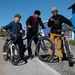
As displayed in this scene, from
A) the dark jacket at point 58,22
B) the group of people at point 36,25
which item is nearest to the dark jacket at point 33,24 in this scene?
the group of people at point 36,25

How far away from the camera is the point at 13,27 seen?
10.3 m

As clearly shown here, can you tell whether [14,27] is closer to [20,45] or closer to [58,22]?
[20,45]

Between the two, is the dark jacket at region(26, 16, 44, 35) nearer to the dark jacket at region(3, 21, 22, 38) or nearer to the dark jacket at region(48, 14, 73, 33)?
the dark jacket at region(3, 21, 22, 38)

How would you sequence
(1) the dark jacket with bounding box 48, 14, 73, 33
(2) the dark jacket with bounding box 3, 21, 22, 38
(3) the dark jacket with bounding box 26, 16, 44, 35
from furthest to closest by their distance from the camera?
(3) the dark jacket with bounding box 26, 16, 44, 35
(2) the dark jacket with bounding box 3, 21, 22, 38
(1) the dark jacket with bounding box 48, 14, 73, 33

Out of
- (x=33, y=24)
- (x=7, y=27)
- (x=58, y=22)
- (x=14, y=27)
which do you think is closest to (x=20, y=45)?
(x=14, y=27)

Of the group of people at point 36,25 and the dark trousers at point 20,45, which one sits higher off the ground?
the group of people at point 36,25

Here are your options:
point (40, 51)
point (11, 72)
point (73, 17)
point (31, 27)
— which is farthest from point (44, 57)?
point (73, 17)

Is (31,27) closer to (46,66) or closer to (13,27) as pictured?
(13,27)

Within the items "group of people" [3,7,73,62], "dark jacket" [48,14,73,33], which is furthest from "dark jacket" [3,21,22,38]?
"dark jacket" [48,14,73,33]

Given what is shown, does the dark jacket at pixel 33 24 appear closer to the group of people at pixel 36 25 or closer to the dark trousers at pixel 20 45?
the group of people at pixel 36 25

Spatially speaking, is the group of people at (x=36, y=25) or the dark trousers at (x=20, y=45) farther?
the dark trousers at (x=20, y=45)

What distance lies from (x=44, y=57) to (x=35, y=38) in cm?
79

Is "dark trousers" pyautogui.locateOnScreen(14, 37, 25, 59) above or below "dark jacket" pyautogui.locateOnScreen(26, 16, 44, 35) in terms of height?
below

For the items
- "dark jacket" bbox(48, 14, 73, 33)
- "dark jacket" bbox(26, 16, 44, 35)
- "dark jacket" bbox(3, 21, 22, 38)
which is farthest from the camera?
"dark jacket" bbox(26, 16, 44, 35)
